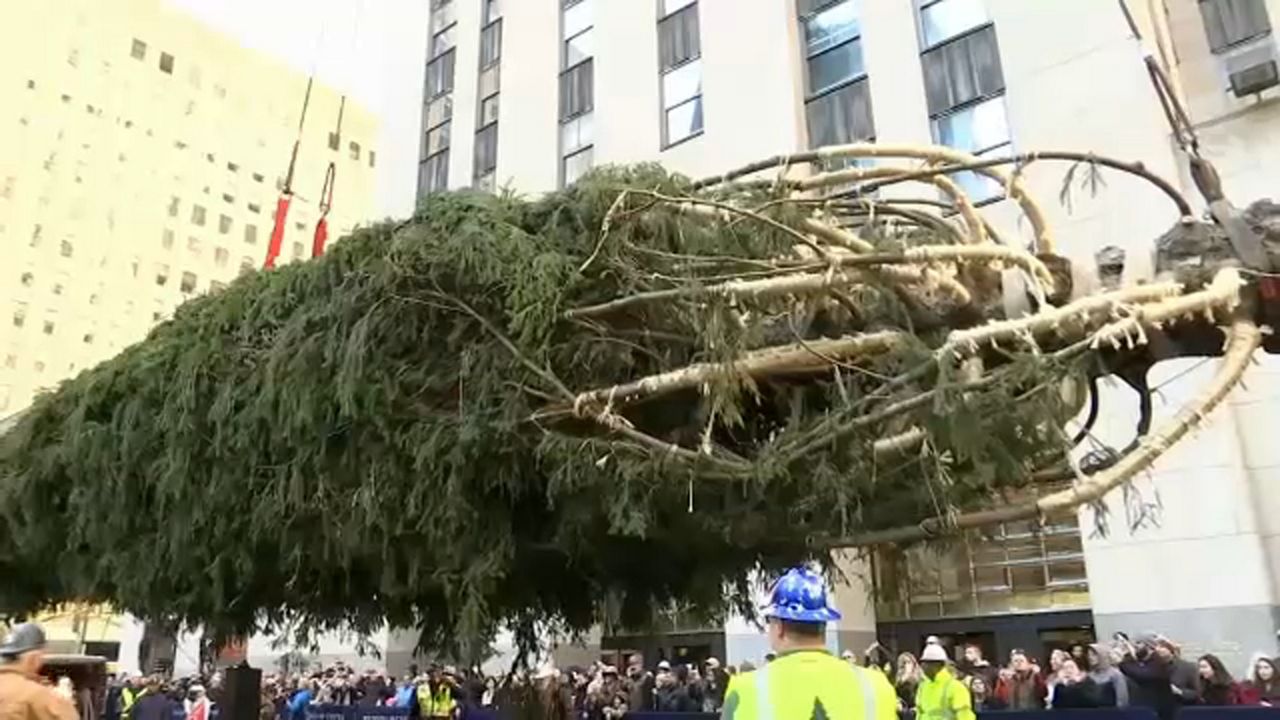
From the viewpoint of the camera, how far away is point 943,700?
315 inches

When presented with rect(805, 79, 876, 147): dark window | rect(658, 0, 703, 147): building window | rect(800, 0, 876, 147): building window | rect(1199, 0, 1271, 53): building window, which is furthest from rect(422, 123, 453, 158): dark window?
rect(1199, 0, 1271, 53): building window

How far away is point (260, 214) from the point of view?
193ft

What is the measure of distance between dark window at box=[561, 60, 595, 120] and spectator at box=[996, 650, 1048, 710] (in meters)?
19.2

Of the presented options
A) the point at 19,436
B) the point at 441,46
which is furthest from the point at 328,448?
the point at 441,46

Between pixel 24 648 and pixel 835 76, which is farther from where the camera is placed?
pixel 835 76

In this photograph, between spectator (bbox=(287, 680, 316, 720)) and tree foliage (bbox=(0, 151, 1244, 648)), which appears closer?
tree foliage (bbox=(0, 151, 1244, 648))

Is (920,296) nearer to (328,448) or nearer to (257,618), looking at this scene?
(328,448)

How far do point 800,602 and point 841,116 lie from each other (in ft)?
67.3

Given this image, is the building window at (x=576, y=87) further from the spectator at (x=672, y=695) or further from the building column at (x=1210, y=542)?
the building column at (x=1210, y=542)

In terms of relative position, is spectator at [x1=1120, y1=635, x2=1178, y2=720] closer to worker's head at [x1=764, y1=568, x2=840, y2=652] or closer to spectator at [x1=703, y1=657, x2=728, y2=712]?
spectator at [x1=703, y1=657, x2=728, y2=712]

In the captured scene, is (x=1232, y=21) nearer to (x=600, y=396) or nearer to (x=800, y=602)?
(x=600, y=396)

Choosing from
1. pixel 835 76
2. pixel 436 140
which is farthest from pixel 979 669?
pixel 436 140

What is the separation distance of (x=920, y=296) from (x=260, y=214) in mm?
58359

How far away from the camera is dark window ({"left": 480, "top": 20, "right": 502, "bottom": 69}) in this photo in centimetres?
3169
